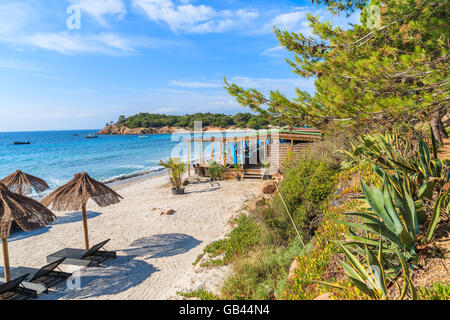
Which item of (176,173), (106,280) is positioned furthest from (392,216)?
(176,173)

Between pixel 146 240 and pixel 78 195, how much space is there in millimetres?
2615

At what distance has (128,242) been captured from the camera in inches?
347

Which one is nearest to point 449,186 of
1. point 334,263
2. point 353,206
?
point 353,206

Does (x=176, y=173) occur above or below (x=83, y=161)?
above

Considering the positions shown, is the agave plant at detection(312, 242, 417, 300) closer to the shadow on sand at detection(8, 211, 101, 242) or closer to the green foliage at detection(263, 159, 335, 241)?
the green foliage at detection(263, 159, 335, 241)

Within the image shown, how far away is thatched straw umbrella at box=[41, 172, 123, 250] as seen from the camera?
7438 millimetres

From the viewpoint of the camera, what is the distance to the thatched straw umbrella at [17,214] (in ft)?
19.0

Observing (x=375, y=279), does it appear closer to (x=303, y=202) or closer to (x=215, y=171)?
(x=303, y=202)

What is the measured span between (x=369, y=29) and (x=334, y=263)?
4.54m

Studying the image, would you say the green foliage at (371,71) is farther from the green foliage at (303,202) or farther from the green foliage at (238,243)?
the green foliage at (238,243)

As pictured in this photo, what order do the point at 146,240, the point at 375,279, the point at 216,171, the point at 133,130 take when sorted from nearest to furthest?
the point at 375,279, the point at 146,240, the point at 216,171, the point at 133,130

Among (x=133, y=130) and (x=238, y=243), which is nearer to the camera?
(x=238, y=243)

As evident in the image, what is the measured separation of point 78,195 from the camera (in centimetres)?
754

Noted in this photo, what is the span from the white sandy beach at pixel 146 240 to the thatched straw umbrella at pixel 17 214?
1.49m
